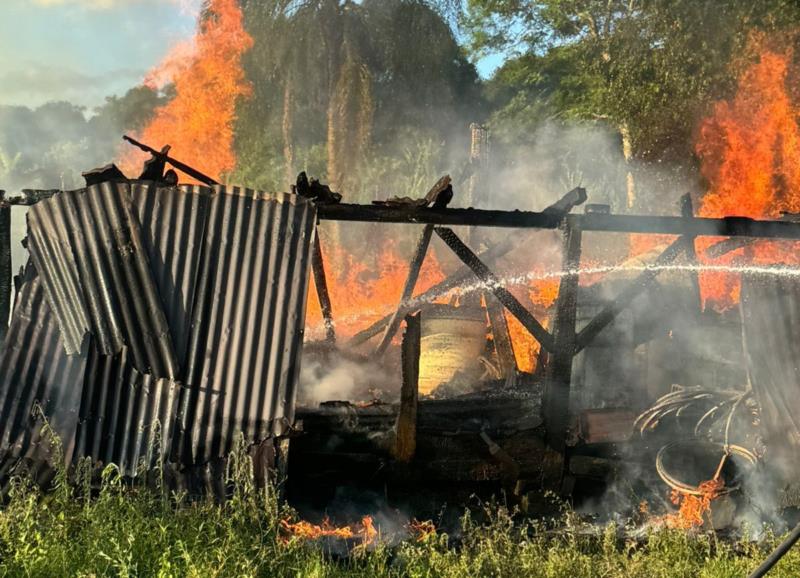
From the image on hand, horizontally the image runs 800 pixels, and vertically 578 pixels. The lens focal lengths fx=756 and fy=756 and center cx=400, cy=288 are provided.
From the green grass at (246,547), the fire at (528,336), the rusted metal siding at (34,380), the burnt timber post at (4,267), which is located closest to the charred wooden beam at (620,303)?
the green grass at (246,547)

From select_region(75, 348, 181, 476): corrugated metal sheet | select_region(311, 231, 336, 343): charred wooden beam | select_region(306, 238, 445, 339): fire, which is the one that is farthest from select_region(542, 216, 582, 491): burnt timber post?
select_region(306, 238, 445, 339): fire

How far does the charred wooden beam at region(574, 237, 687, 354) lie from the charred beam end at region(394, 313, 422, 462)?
1.73 meters

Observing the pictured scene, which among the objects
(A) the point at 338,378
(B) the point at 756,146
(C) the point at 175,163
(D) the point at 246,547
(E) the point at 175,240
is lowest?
(D) the point at 246,547

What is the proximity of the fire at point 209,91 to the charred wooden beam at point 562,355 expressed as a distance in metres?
27.0

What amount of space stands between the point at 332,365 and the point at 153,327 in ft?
13.4

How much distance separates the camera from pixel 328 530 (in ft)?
23.8

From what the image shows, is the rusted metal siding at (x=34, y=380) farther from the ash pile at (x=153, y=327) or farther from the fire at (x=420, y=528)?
the fire at (x=420, y=528)

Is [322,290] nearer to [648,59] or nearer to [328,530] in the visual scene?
[328,530]

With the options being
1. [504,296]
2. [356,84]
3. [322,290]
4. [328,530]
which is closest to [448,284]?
[322,290]

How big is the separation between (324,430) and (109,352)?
240 cm

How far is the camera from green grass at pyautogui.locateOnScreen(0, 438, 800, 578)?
5578 millimetres

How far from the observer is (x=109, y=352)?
6750 mm

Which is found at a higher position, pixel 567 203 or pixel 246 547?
pixel 567 203

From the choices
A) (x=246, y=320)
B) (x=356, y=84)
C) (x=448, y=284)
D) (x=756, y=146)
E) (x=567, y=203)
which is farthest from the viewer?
(x=356, y=84)
